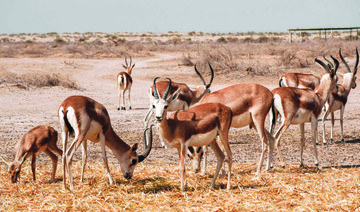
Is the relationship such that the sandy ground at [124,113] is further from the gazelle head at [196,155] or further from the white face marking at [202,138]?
the white face marking at [202,138]

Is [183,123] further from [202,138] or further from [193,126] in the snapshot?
[202,138]

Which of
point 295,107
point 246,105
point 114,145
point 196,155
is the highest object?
point 246,105

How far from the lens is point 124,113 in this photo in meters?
16.3

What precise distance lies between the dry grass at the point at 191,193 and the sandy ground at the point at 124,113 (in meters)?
1.45

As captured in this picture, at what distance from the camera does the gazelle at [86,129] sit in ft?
23.4

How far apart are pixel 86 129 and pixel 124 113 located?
9112 millimetres

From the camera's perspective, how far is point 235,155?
10172mm

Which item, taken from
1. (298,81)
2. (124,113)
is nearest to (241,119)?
(298,81)

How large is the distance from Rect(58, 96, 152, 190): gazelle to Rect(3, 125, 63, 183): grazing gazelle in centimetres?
62

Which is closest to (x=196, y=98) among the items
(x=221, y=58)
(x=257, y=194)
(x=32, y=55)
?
(x=257, y=194)

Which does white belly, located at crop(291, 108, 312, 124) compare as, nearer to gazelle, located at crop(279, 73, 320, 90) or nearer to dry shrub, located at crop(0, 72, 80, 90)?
gazelle, located at crop(279, 73, 320, 90)

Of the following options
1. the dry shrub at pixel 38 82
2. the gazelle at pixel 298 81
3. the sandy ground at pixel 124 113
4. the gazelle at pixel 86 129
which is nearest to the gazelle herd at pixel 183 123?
the gazelle at pixel 86 129

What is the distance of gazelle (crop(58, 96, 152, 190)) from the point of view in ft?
23.4

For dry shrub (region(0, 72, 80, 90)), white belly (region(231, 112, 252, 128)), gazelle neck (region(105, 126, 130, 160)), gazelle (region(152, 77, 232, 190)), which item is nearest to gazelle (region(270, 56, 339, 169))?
white belly (region(231, 112, 252, 128))
